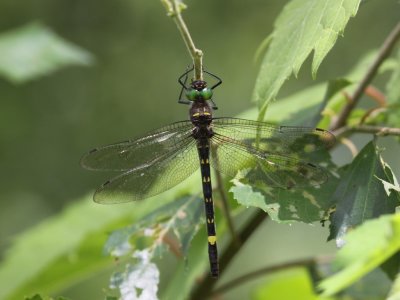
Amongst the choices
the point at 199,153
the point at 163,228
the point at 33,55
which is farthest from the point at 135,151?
the point at 33,55

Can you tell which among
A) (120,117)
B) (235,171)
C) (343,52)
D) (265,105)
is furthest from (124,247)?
(343,52)

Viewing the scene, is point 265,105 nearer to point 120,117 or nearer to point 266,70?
point 266,70

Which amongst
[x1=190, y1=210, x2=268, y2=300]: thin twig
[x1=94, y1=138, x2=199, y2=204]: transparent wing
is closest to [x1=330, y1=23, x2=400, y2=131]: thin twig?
[x1=190, y1=210, x2=268, y2=300]: thin twig

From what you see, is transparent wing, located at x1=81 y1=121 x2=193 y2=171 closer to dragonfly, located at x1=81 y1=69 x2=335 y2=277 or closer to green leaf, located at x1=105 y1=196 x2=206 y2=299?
dragonfly, located at x1=81 y1=69 x2=335 y2=277

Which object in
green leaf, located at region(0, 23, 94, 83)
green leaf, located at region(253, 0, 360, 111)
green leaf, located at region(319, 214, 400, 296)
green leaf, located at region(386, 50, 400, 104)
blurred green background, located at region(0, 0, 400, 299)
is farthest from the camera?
blurred green background, located at region(0, 0, 400, 299)

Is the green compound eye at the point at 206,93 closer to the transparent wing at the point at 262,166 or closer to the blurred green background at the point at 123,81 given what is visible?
the transparent wing at the point at 262,166
